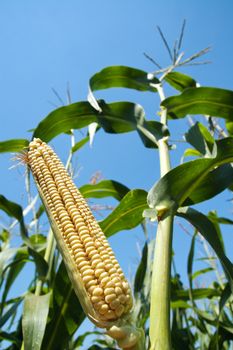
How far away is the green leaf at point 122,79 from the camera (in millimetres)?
2635

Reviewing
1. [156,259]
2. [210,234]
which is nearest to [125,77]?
[210,234]

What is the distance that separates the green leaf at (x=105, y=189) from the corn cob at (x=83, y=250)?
910 mm

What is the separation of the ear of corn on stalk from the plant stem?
0.08m

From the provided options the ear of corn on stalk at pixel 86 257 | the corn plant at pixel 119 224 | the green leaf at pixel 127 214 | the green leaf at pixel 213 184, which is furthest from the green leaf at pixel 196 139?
the ear of corn on stalk at pixel 86 257

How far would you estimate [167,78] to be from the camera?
295cm

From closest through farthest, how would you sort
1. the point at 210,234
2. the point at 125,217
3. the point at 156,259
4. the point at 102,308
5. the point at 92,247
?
the point at 102,308 → the point at 92,247 → the point at 156,259 → the point at 210,234 → the point at 125,217

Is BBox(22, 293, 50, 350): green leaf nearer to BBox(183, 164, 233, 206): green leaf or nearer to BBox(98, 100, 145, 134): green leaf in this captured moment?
BBox(183, 164, 233, 206): green leaf

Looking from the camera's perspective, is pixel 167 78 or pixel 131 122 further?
pixel 167 78

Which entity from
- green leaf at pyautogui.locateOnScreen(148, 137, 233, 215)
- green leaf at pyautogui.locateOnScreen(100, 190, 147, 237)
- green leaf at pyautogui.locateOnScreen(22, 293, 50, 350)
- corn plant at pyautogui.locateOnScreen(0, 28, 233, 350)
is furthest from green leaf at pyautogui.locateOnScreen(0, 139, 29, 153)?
green leaf at pyautogui.locateOnScreen(148, 137, 233, 215)

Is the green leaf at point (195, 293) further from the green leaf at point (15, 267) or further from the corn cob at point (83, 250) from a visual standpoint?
the corn cob at point (83, 250)

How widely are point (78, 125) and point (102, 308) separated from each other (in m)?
1.60

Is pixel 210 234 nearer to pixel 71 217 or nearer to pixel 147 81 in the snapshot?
pixel 71 217

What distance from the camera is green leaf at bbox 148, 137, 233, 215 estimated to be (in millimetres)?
1426

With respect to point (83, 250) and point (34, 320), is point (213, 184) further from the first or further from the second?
point (34, 320)
